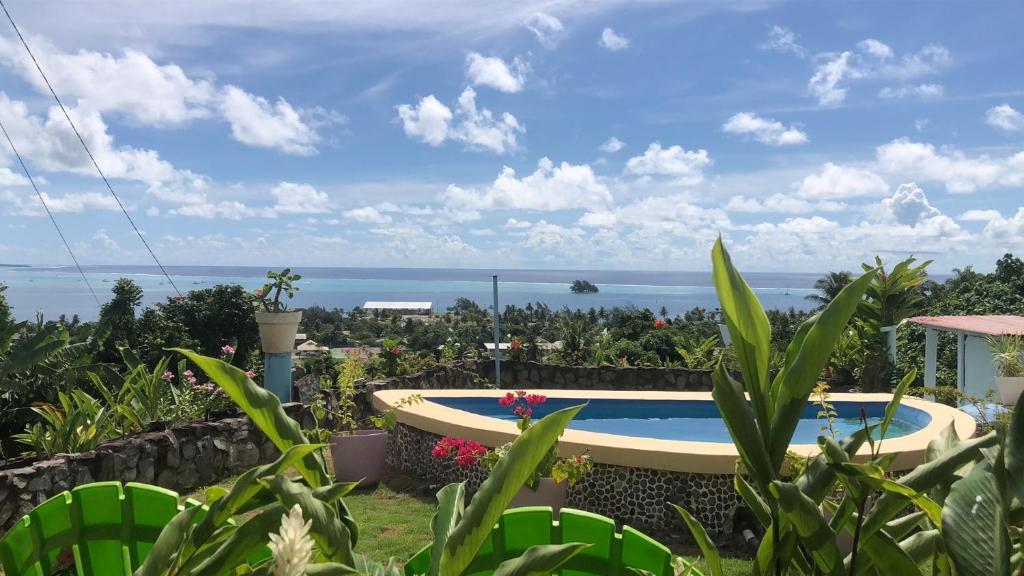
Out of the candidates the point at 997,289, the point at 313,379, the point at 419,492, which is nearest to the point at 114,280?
the point at 313,379

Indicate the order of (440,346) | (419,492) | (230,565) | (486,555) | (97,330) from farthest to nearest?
1. (440,346)
2. (97,330)
3. (419,492)
4. (486,555)
5. (230,565)

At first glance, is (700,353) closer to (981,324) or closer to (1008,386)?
(981,324)

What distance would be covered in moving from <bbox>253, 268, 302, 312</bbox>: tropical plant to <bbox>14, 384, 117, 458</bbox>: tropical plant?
2.01 m

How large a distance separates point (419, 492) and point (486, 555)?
485 centimetres

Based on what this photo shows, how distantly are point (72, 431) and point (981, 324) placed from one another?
11.4m

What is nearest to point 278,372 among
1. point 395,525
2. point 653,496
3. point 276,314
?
point 276,314

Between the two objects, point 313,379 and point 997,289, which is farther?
point 997,289

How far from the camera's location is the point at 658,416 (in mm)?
10375

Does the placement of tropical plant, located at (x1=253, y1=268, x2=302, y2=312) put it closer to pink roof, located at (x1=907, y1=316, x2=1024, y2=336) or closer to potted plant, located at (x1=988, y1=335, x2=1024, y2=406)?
potted plant, located at (x1=988, y1=335, x2=1024, y2=406)

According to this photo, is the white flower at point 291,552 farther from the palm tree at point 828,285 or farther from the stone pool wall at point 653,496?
the palm tree at point 828,285

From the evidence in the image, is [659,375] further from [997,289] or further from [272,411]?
[272,411]

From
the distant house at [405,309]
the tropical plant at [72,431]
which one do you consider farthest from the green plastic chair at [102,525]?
the distant house at [405,309]

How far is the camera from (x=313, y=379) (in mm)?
10523

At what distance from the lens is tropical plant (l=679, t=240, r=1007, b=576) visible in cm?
116
